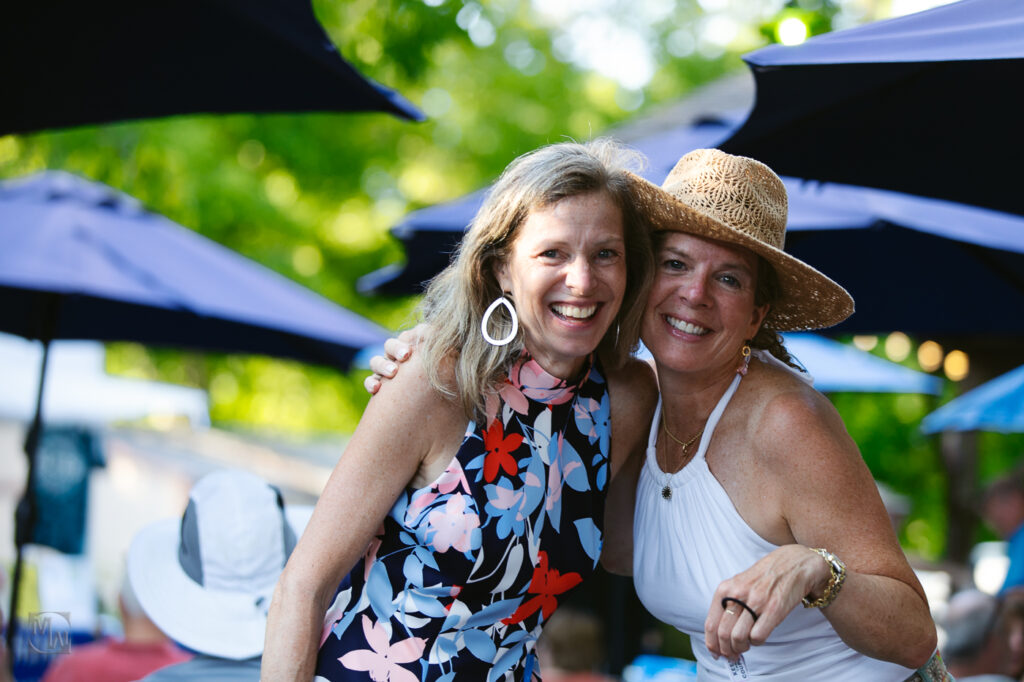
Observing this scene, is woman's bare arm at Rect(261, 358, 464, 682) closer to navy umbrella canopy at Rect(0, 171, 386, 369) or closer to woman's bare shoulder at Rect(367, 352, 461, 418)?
woman's bare shoulder at Rect(367, 352, 461, 418)

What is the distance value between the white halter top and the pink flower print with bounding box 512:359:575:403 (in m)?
0.42

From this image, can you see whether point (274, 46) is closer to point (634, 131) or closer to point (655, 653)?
point (655, 653)

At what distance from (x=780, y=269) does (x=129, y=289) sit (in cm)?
287

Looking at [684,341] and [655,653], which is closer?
[684,341]

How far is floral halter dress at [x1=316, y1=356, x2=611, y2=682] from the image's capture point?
7.30ft

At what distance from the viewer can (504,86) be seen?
47.5 ft

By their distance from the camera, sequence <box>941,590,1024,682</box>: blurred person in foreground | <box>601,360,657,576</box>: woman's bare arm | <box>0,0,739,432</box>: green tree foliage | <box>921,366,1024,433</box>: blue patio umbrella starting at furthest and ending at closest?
<box>0,0,739,432</box>: green tree foliage < <box>921,366,1024,433</box>: blue patio umbrella < <box>941,590,1024,682</box>: blurred person in foreground < <box>601,360,657,576</box>: woman's bare arm

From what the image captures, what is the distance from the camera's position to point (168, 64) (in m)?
2.97

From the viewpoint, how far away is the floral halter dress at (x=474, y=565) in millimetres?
2225

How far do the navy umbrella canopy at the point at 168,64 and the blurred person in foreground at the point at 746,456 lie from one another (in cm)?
100

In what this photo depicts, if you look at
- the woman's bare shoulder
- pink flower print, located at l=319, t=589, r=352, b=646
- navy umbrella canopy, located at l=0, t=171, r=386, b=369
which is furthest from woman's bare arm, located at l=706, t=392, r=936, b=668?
navy umbrella canopy, located at l=0, t=171, r=386, b=369

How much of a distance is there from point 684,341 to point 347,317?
3.32 meters

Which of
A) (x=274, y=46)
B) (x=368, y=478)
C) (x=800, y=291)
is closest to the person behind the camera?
(x=368, y=478)

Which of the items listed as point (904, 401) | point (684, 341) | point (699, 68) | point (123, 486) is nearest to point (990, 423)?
point (684, 341)
